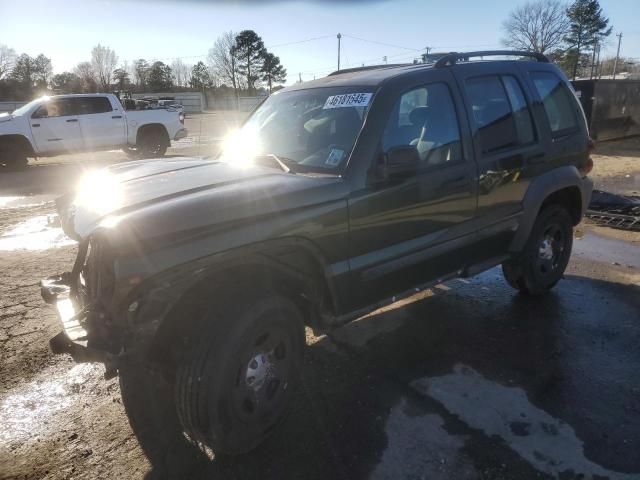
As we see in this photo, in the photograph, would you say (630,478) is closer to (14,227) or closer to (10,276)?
(10,276)

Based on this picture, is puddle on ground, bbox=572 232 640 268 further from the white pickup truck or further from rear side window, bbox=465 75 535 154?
the white pickup truck

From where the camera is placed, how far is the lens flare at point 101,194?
2.61m

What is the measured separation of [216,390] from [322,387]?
3.44 ft

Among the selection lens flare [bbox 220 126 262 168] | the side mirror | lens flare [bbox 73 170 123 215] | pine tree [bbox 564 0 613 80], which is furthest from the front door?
pine tree [bbox 564 0 613 80]

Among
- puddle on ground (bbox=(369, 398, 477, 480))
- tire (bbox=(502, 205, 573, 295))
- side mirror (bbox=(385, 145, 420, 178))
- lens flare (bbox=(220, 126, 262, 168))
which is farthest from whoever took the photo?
tire (bbox=(502, 205, 573, 295))

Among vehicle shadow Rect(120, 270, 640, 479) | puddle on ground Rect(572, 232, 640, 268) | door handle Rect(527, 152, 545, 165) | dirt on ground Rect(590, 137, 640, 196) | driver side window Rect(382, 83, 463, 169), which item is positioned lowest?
dirt on ground Rect(590, 137, 640, 196)

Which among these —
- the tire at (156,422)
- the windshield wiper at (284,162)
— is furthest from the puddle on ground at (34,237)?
the windshield wiper at (284,162)

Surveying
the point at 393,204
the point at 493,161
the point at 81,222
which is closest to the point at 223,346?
the point at 81,222

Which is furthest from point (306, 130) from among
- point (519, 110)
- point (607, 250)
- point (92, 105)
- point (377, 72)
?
point (92, 105)

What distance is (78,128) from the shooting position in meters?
13.9

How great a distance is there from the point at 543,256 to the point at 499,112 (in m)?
1.56

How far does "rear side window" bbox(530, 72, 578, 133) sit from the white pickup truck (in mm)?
13140

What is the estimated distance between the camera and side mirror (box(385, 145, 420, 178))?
279 centimetres

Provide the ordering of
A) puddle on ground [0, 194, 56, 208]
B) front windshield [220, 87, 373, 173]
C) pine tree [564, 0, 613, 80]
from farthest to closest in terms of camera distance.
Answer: pine tree [564, 0, 613, 80] → puddle on ground [0, 194, 56, 208] → front windshield [220, 87, 373, 173]
